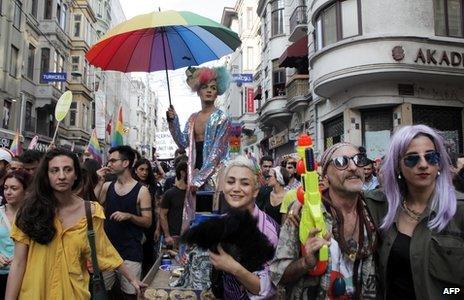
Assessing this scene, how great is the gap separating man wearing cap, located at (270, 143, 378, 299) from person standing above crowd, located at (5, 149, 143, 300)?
151cm

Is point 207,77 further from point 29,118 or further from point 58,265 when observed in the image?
point 29,118

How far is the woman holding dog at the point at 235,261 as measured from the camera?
Result: 2260 mm

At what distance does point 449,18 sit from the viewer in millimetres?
14008

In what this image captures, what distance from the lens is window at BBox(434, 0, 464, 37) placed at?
45.7 ft

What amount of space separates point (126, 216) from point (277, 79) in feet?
68.4

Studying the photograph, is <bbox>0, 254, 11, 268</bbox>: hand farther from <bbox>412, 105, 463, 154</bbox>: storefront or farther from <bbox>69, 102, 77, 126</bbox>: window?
<bbox>69, 102, 77, 126</bbox>: window

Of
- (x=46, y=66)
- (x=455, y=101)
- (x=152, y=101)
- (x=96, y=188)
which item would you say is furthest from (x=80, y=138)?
(x=152, y=101)

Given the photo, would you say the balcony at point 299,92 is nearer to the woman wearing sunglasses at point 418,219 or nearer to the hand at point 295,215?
the woman wearing sunglasses at point 418,219

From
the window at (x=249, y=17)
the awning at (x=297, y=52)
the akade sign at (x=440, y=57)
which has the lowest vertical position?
the akade sign at (x=440, y=57)

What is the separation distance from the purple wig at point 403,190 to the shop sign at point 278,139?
20.8 metres

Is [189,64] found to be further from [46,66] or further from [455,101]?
[46,66]

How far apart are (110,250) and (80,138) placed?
3560 cm

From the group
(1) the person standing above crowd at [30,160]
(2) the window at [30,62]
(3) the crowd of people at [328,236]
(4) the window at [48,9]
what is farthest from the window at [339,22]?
(4) the window at [48,9]

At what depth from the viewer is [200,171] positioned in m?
4.52
